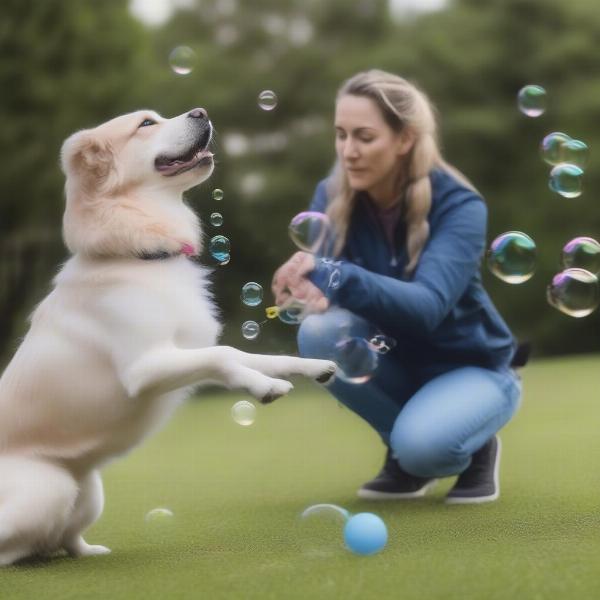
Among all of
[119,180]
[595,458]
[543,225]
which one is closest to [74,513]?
[119,180]

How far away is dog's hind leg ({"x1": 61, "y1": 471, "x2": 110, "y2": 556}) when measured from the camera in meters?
3.54

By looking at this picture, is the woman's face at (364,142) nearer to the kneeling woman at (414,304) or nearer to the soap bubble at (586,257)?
the kneeling woman at (414,304)

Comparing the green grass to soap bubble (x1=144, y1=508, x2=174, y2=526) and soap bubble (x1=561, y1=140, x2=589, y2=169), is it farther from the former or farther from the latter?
soap bubble (x1=561, y1=140, x2=589, y2=169)

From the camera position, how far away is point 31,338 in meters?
3.49

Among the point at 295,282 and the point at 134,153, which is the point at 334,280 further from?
the point at 134,153

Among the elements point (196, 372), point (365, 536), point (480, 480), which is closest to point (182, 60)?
point (196, 372)

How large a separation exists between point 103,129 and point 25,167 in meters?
12.1

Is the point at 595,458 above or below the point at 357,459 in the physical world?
above

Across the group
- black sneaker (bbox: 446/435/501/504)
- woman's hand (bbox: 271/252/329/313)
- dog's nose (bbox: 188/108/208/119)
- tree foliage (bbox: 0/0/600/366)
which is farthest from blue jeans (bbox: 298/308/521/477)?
tree foliage (bbox: 0/0/600/366)

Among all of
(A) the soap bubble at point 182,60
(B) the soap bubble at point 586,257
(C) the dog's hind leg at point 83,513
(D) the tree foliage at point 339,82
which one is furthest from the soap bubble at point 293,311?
(D) the tree foliage at point 339,82

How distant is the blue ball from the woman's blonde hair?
133cm

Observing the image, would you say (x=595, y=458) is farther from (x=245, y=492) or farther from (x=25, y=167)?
(x=25, y=167)

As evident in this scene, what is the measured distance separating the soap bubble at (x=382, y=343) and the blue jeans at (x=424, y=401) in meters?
0.05

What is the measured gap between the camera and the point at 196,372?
3.23 metres
